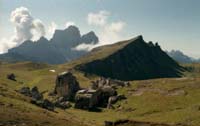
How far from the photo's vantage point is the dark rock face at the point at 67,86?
150m

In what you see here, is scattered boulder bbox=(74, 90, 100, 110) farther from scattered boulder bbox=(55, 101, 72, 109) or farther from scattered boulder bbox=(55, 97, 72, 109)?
scattered boulder bbox=(55, 97, 72, 109)

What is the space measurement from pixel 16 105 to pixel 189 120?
3930 cm

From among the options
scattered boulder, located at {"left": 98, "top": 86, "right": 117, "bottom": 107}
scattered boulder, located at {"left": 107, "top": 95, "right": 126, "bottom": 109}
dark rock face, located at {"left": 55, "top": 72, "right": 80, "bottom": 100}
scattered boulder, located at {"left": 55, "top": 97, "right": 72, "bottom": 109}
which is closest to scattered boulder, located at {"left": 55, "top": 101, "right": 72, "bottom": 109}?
scattered boulder, located at {"left": 55, "top": 97, "right": 72, "bottom": 109}

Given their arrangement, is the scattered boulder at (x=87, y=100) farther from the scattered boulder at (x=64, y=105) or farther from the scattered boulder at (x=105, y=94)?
the scattered boulder at (x=64, y=105)

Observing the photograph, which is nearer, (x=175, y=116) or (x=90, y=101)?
(x=175, y=116)

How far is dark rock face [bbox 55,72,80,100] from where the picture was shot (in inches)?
5913

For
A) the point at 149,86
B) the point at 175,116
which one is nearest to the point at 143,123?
the point at 175,116

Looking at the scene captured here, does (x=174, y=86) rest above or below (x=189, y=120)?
above

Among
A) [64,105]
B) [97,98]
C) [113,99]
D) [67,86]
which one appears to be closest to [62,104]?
[64,105]

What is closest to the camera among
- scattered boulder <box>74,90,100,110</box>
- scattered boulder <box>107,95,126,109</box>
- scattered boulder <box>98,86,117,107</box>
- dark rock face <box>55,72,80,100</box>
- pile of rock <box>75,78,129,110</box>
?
scattered boulder <box>107,95,126,109</box>

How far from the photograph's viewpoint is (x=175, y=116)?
331ft

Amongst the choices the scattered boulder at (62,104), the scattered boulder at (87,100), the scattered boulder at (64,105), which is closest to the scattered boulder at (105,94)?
the scattered boulder at (87,100)

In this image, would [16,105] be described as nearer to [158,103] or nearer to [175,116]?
[175,116]

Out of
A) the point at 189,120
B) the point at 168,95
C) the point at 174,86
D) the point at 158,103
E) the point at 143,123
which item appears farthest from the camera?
the point at 174,86
